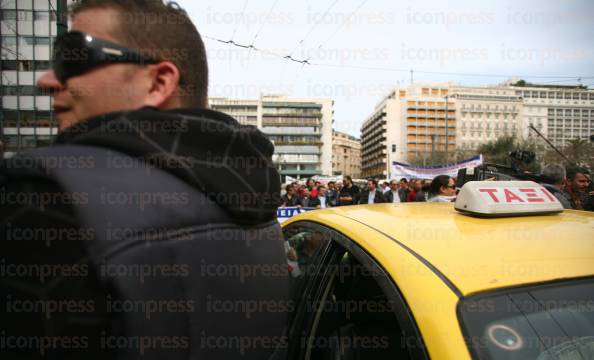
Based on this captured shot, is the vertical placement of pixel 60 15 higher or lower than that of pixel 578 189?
higher

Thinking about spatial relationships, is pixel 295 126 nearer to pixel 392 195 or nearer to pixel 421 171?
pixel 421 171

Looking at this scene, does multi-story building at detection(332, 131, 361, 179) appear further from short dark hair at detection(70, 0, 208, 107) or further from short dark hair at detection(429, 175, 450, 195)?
short dark hair at detection(70, 0, 208, 107)

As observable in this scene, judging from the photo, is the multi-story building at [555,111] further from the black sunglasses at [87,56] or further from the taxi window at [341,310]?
the black sunglasses at [87,56]


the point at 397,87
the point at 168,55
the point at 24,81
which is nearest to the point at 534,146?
the point at 24,81

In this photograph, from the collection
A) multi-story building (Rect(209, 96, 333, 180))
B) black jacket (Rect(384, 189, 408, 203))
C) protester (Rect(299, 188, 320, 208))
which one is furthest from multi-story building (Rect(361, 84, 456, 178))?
protester (Rect(299, 188, 320, 208))

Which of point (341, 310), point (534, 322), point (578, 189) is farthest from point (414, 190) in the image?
point (534, 322)

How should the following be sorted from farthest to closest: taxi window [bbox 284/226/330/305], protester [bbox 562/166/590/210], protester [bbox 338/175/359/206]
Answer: protester [bbox 338/175/359/206] < protester [bbox 562/166/590/210] < taxi window [bbox 284/226/330/305]

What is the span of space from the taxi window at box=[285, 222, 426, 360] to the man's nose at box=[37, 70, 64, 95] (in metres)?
1.11

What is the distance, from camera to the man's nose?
0.84 meters

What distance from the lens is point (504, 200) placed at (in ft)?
5.41

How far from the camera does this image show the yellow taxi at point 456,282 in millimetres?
1007

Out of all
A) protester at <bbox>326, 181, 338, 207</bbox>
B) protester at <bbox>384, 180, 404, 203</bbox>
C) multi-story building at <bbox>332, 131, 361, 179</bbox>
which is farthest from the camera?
multi-story building at <bbox>332, 131, 361, 179</bbox>

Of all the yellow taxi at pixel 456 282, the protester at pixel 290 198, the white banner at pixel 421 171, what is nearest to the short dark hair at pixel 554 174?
the yellow taxi at pixel 456 282

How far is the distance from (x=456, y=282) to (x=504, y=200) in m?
0.78
